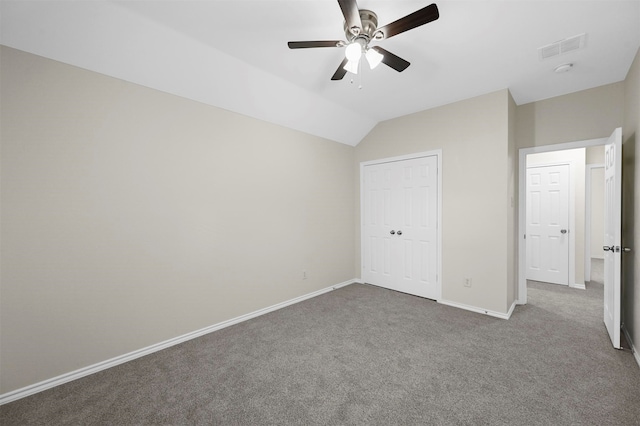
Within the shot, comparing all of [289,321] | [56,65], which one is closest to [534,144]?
[289,321]

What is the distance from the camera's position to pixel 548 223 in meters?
4.45

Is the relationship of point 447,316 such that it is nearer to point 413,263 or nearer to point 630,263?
point 413,263

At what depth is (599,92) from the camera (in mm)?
2961

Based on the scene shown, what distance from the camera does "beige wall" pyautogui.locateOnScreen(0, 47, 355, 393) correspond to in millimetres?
1859

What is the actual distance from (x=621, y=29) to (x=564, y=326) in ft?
9.19

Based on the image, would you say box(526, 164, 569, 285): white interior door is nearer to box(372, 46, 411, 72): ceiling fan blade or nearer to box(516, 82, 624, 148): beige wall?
box(516, 82, 624, 148): beige wall

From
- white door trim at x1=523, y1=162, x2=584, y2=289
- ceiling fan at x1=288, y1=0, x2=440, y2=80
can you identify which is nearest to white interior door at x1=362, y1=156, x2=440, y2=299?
ceiling fan at x1=288, y1=0, x2=440, y2=80

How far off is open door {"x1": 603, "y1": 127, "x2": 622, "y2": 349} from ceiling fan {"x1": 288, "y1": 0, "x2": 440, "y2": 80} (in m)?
2.24

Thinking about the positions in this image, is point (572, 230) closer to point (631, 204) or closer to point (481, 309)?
point (631, 204)

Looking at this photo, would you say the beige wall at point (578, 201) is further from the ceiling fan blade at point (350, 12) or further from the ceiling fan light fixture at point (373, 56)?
the ceiling fan blade at point (350, 12)

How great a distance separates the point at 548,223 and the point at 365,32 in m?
4.64

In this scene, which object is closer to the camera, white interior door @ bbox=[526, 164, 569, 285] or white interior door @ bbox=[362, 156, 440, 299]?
white interior door @ bbox=[362, 156, 440, 299]

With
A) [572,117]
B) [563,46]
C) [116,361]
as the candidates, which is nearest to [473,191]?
[572,117]

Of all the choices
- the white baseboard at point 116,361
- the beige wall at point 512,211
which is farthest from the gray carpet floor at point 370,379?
the beige wall at point 512,211
